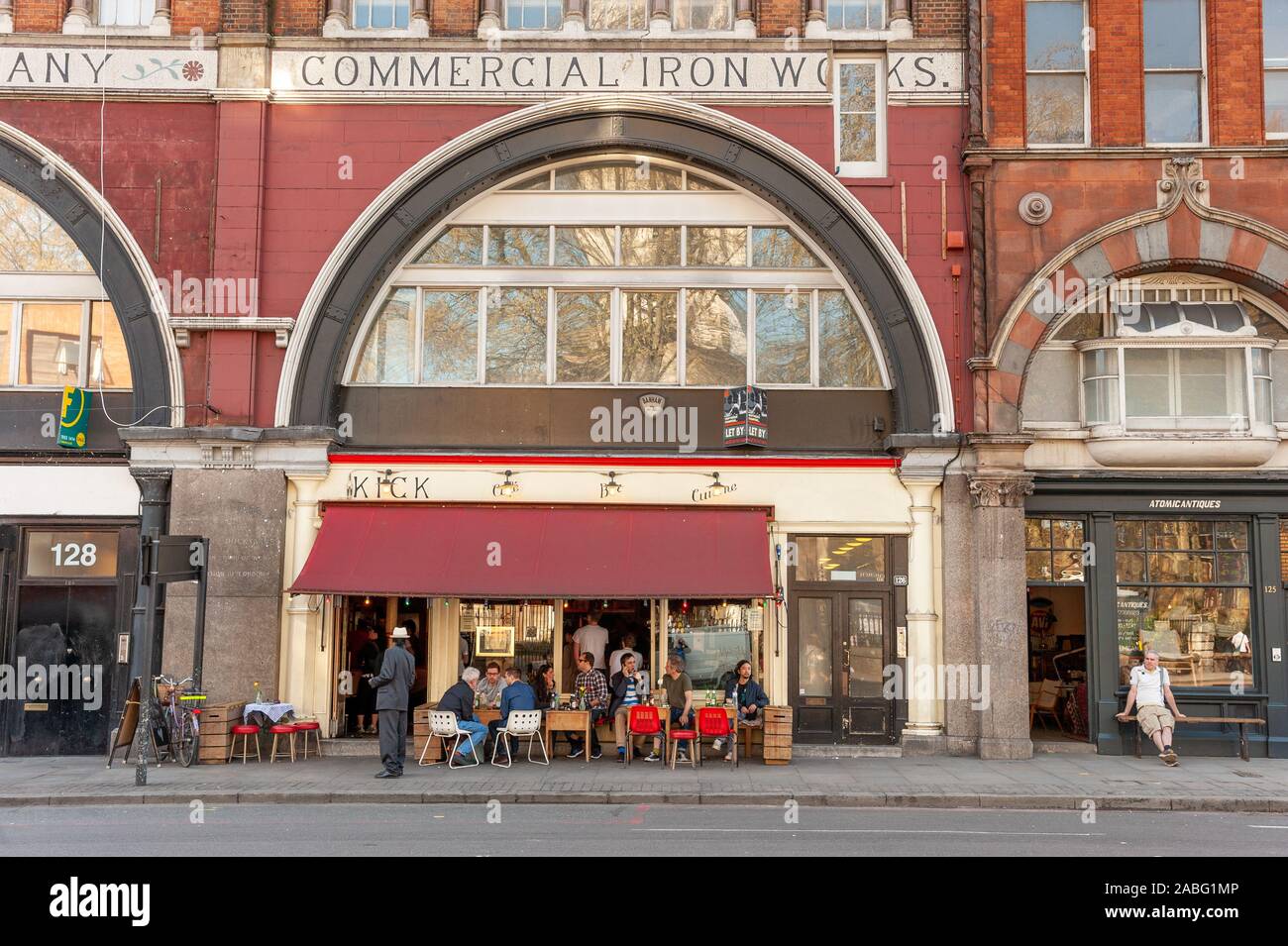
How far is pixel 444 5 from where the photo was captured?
758 inches

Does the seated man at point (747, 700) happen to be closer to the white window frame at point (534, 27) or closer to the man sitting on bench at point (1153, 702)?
the man sitting on bench at point (1153, 702)

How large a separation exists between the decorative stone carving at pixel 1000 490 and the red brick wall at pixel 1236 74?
20.7 ft

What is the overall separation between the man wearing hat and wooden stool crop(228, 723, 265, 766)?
2.44 m

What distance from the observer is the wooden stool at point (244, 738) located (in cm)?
1684

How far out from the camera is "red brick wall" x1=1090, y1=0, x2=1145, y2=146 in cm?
1864

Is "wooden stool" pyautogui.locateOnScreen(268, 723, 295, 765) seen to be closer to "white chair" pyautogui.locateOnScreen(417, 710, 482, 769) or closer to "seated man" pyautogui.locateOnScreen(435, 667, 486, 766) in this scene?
"white chair" pyautogui.locateOnScreen(417, 710, 482, 769)

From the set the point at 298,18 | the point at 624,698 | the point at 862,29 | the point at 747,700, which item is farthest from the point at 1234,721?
the point at 298,18

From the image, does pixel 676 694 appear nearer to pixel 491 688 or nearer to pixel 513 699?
pixel 513 699

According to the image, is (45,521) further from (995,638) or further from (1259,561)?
(1259,561)

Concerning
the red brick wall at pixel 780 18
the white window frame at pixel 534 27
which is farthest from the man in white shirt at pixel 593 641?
the red brick wall at pixel 780 18

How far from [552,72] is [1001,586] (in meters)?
10.8

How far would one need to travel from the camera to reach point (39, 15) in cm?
1914

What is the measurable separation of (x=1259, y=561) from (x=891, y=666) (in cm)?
597

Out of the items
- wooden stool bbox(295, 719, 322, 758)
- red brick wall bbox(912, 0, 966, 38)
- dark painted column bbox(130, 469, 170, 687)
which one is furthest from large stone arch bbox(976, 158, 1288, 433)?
dark painted column bbox(130, 469, 170, 687)
